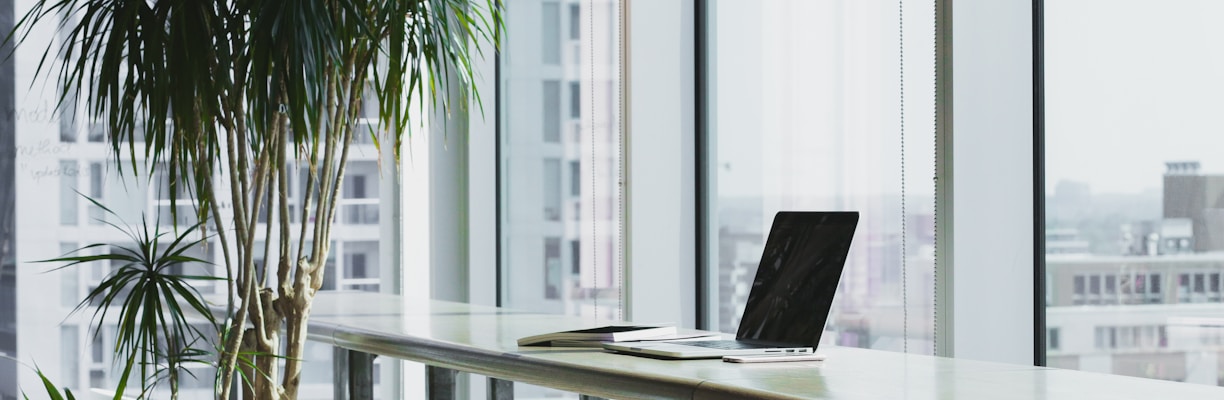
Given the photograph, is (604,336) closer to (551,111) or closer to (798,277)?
(798,277)

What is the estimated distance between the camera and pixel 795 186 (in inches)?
112

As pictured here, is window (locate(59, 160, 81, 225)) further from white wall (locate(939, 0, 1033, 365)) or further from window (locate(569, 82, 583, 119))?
white wall (locate(939, 0, 1033, 365))

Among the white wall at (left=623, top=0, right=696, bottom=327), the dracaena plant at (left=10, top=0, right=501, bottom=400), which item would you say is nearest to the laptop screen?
the dracaena plant at (left=10, top=0, right=501, bottom=400)

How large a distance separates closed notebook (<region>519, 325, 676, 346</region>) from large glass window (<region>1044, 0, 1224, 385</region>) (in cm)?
73

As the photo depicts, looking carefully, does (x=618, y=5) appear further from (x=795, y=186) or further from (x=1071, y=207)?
(x=1071, y=207)

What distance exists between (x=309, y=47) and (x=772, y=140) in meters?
1.33

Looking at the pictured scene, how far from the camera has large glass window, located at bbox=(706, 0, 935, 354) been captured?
2.36m

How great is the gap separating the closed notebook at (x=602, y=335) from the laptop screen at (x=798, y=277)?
166 mm

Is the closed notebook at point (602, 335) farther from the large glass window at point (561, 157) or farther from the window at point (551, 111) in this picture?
the window at point (551, 111)

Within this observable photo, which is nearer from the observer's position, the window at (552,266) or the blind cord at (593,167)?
the blind cord at (593,167)

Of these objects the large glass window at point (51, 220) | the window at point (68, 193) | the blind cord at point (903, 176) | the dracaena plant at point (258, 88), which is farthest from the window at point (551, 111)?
the window at point (68, 193)

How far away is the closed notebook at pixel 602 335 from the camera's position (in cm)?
197

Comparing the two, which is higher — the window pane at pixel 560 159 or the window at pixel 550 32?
the window at pixel 550 32

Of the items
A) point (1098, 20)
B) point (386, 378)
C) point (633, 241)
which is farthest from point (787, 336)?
point (386, 378)
